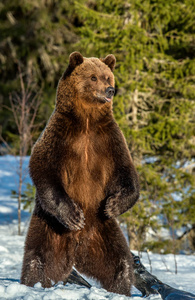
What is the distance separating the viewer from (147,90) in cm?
953

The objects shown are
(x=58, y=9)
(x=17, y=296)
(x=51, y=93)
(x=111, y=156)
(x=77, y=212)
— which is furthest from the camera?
(x=58, y=9)

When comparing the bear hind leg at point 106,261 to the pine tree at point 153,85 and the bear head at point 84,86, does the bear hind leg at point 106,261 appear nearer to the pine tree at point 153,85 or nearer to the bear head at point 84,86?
the bear head at point 84,86

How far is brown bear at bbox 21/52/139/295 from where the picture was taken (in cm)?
344

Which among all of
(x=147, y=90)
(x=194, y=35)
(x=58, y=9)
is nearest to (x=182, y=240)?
(x=147, y=90)

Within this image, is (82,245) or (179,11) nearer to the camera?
(82,245)

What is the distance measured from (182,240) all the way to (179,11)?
5.98 metres

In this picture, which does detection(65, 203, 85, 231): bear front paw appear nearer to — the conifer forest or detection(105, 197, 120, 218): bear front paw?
detection(105, 197, 120, 218): bear front paw

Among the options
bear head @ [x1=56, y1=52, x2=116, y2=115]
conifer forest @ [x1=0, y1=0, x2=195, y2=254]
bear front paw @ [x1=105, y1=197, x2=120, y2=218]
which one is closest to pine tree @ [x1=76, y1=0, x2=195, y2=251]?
conifer forest @ [x1=0, y1=0, x2=195, y2=254]

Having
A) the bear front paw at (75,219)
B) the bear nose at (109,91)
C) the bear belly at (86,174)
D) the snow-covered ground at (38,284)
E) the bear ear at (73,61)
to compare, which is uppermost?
the bear ear at (73,61)

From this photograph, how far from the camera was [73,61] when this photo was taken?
3703 mm

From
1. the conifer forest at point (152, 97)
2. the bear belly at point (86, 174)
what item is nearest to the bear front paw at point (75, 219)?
the bear belly at point (86, 174)

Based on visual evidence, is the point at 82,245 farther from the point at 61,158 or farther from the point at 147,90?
the point at 147,90

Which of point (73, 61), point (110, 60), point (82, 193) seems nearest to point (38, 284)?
point (82, 193)

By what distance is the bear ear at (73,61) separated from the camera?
369cm
